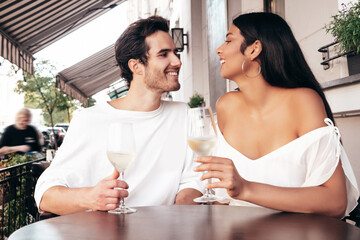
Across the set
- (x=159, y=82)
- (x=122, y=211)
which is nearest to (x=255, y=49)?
(x=159, y=82)

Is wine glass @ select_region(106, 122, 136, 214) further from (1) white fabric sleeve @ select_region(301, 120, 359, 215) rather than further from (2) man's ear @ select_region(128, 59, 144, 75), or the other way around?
(2) man's ear @ select_region(128, 59, 144, 75)

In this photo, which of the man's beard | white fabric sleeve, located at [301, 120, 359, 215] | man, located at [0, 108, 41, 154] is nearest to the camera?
white fabric sleeve, located at [301, 120, 359, 215]

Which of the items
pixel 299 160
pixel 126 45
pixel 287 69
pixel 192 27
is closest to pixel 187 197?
pixel 299 160

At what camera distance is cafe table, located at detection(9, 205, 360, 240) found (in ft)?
3.39

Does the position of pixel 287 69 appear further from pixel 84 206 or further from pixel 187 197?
pixel 84 206

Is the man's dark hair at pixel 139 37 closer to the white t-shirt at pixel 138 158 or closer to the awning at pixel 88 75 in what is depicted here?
the white t-shirt at pixel 138 158

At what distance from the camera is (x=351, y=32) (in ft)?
7.95

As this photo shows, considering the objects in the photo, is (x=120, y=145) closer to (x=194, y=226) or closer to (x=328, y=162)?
(x=194, y=226)

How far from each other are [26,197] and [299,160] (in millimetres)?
3411

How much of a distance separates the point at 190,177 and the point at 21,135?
4.83 metres

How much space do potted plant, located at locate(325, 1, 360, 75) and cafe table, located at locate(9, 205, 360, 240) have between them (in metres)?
1.55

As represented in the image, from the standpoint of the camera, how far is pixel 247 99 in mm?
2201

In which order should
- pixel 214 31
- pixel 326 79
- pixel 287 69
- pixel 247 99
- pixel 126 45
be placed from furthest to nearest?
pixel 214 31 → pixel 326 79 → pixel 126 45 → pixel 247 99 → pixel 287 69

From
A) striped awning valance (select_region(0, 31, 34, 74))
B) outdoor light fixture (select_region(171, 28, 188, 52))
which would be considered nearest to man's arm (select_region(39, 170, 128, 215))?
striped awning valance (select_region(0, 31, 34, 74))
